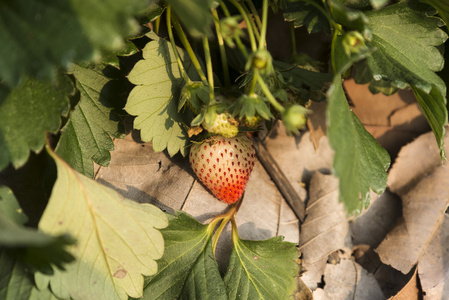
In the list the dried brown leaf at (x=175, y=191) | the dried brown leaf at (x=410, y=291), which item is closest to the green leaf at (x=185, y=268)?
the dried brown leaf at (x=175, y=191)

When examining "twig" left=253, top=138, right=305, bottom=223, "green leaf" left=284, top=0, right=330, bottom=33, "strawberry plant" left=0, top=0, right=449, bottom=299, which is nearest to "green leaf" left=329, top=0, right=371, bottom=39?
"strawberry plant" left=0, top=0, right=449, bottom=299

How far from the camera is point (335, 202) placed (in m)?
1.49

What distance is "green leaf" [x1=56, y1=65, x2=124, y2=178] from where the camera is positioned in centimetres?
112

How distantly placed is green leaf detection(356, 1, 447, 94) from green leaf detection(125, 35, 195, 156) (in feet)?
1.64

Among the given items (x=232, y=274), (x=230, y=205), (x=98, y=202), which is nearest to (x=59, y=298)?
(x=98, y=202)

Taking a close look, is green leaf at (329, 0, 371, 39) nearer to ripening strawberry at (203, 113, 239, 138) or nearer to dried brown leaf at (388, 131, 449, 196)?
ripening strawberry at (203, 113, 239, 138)

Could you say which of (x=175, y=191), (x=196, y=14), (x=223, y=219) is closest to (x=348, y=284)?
(x=223, y=219)

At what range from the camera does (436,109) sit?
3.36 ft

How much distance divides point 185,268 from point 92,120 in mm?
451

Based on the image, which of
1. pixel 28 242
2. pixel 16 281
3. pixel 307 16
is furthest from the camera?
pixel 307 16

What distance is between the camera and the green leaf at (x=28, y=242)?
0.70m

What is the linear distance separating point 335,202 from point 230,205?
0.38 meters

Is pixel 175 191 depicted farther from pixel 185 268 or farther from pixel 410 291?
pixel 410 291

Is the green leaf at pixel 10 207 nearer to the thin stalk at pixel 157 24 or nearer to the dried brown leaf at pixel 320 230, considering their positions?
the thin stalk at pixel 157 24
